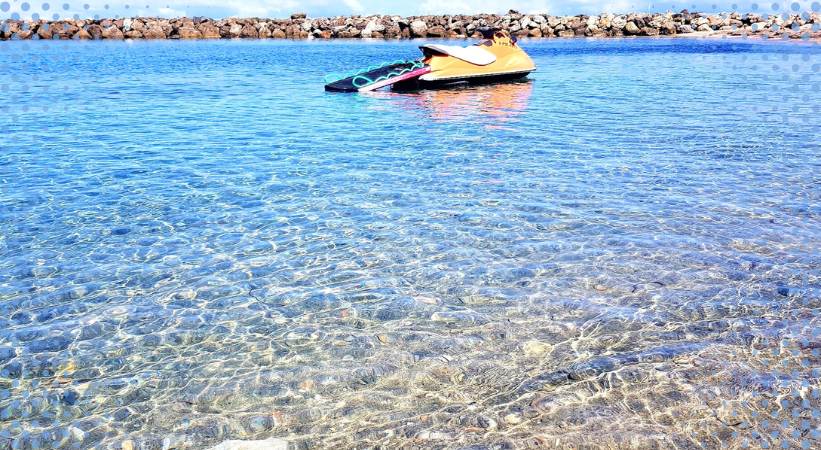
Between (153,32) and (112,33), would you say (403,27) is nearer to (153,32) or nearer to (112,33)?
(153,32)

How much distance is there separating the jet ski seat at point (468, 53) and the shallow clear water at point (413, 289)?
1011 centimetres

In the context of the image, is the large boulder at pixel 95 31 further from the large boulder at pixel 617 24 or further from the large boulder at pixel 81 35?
the large boulder at pixel 617 24

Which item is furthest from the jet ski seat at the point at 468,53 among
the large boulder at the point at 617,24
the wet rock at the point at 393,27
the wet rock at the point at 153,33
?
the wet rock at the point at 153,33

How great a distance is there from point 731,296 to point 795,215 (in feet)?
11.6

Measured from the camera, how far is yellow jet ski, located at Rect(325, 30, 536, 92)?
2435cm

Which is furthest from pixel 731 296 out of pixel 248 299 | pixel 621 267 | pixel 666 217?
pixel 248 299

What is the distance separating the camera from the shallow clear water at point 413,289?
4789 mm

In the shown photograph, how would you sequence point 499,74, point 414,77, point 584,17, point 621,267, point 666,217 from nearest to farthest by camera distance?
point 621,267 → point 666,217 → point 414,77 → point 499,74 → point 584,17

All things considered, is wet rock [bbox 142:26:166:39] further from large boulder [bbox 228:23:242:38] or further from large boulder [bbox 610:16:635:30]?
large boulder [bbox 610:16:635:30]

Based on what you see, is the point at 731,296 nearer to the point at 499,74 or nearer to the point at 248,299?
the point at 248,299

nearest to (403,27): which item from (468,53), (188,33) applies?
(188,33)

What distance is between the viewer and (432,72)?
80.4 ft

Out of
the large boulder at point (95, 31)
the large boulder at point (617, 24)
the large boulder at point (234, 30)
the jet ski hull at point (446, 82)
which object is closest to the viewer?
the jet ski hull at point (446, 82)

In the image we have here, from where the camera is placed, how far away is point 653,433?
4.54m
